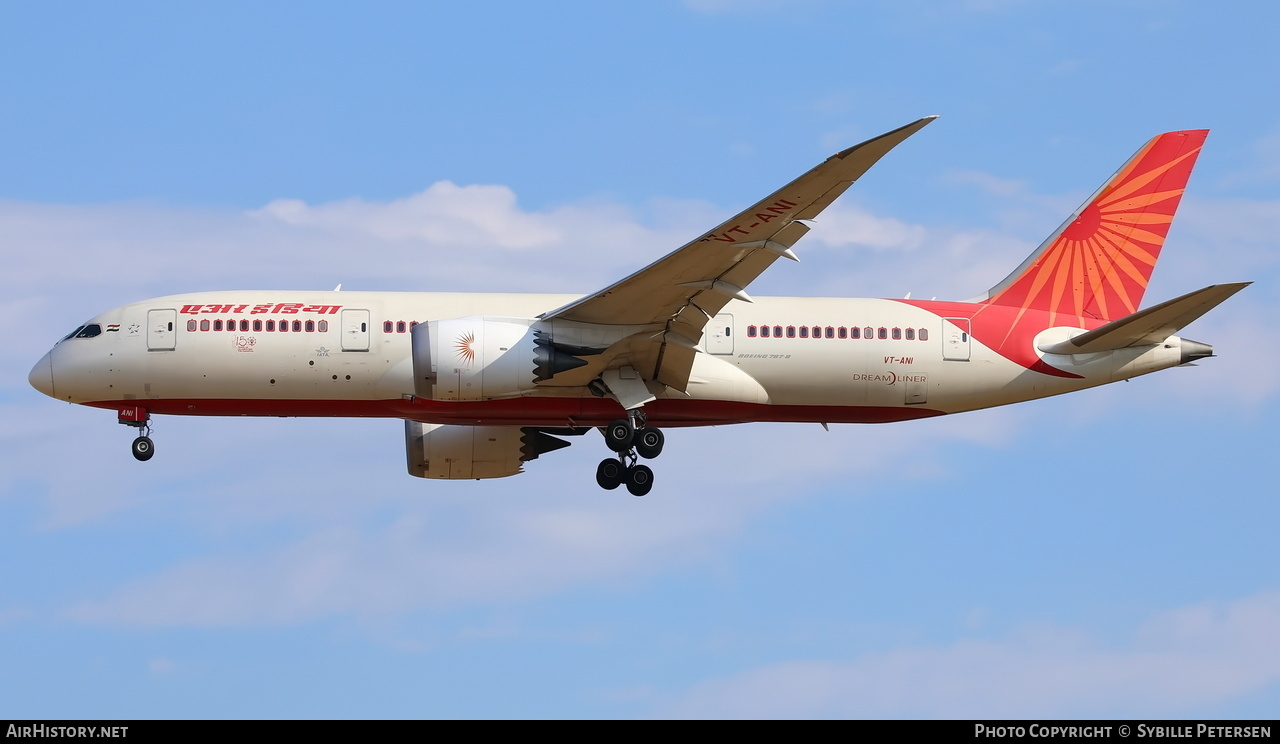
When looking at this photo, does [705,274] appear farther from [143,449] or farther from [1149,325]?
[143,449]

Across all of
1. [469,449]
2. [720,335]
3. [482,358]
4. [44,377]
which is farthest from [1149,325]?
[44,377]

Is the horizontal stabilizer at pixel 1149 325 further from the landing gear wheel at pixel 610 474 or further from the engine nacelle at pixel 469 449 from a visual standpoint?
the engine nacelle at pixel 469 449

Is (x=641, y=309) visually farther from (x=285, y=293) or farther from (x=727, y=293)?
(x=285, y=293)

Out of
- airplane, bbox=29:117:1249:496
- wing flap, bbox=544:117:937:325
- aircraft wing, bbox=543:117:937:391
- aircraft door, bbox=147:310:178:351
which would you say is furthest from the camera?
aircraft door, bbox=147:310:178:351

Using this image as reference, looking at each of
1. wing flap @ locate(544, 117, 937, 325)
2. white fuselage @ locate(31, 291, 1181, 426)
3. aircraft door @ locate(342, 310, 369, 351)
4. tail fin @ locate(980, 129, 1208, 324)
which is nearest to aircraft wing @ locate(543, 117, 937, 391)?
wing flap @ locate(544, 117, 937, 325)

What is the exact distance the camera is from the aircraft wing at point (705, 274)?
2959 cm

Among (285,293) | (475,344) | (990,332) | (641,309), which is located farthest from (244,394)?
(990,332)

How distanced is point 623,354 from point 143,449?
37.0 ft

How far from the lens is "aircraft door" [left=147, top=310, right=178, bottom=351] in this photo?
119ft

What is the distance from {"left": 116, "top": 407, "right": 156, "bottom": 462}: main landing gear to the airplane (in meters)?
0.04

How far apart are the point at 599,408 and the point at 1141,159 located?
50.1 ft

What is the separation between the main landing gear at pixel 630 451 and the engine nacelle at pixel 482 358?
6.72 ft

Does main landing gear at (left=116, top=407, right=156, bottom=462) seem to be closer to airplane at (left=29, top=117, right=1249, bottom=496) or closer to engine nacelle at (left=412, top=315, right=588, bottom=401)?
airplane at (left=29, top=117, right=1249, bottom=496)

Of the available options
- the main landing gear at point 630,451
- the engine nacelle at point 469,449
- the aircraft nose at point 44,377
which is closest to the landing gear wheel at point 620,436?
the main landing gear at point 630,451
